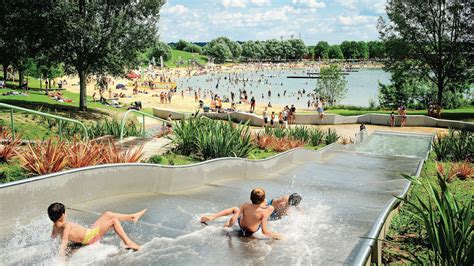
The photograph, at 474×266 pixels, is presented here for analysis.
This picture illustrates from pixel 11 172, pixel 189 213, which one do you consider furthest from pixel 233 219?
pixel 11 172

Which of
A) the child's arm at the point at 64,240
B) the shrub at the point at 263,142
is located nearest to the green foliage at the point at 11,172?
the child's arm at the point at 64,240

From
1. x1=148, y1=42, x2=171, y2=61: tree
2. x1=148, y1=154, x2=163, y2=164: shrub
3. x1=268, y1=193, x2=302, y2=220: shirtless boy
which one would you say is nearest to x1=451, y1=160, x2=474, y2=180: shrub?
x1=268, y1=193, x2=302, y2=220: shirtless boy

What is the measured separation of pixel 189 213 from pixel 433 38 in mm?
29733

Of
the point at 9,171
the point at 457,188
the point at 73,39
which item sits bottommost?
the point at 457,188

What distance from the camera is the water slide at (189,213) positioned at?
522cm

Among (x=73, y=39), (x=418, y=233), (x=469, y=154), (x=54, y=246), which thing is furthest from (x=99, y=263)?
(x=73, y=39)

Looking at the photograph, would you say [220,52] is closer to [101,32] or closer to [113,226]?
[101,32]

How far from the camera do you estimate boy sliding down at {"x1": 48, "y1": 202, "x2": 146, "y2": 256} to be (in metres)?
5.19

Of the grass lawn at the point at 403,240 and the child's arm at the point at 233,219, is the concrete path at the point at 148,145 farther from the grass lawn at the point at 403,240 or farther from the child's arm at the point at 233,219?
the grass lawn at the point at 403,240

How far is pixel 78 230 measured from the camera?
17.5 ft

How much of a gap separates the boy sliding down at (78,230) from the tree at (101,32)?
1836 cm

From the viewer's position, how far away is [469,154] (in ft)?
50.8

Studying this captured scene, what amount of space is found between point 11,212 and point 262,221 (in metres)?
3.43

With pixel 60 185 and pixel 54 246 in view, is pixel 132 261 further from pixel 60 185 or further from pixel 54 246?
pixel 60 185
